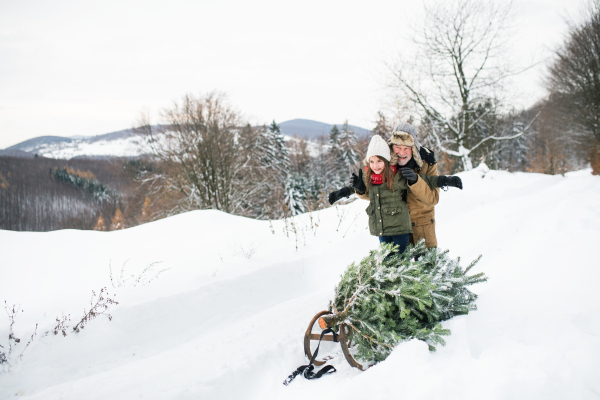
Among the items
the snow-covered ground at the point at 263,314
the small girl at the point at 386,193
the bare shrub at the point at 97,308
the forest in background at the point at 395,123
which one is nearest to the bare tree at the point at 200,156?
the forest in background at the point at 395,123

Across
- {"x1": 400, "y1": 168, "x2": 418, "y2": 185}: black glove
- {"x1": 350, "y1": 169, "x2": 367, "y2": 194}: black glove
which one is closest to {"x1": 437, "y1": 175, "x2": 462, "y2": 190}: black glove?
{"x1": 400, "y1": 168, "x2": 418, "y2": 185}: black glove

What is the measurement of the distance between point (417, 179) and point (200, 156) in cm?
1768

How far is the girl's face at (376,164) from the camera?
321 centimetres

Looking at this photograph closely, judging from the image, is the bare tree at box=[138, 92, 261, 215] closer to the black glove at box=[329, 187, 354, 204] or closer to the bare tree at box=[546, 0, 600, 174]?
the black glove at box=[329, 187, 354, 204]

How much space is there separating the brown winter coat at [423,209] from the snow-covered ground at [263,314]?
0.90m

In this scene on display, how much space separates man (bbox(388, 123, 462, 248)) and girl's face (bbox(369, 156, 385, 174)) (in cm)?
14

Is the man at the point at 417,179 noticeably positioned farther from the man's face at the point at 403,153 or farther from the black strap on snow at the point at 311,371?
the black strap on snow at the point at 311,371

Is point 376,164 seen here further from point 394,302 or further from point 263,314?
point 263,314

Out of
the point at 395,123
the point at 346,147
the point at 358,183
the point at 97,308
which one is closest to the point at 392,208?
the point at 358,183

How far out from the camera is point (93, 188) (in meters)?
69.9

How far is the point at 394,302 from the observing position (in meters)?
2.62

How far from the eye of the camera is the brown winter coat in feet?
10.5

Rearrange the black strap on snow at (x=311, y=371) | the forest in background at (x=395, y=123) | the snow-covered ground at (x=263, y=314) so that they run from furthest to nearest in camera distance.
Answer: the forest in background at (x=395, y=123) → the black strap on snow at (x=311, y=371) → the snow-covered ground at (x=263, y=314)

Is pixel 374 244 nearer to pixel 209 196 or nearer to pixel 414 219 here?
pixel 414 219
